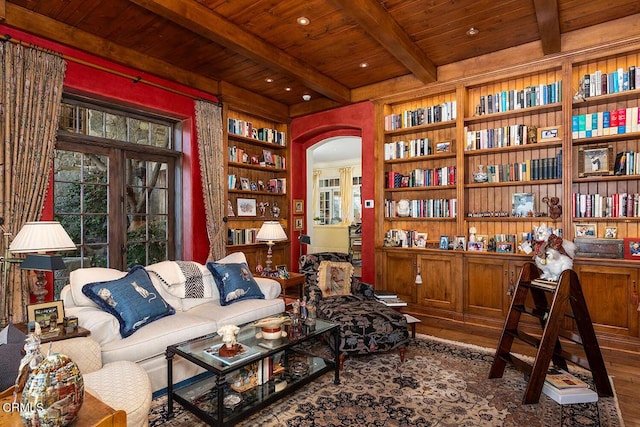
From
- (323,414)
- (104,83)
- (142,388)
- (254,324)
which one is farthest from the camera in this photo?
(104,83)

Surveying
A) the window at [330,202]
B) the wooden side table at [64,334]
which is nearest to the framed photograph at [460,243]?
the wooden side table at [64,334]

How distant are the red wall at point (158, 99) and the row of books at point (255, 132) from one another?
17.9 inches

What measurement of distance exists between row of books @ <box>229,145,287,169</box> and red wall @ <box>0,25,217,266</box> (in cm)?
64

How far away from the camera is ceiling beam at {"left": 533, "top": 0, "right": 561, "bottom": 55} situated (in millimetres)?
2985

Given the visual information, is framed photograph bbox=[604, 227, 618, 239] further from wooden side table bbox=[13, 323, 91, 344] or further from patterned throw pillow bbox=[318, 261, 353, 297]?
wooden side table bbox=[13, 323, 91, 344]

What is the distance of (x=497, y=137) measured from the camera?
427 centimetres

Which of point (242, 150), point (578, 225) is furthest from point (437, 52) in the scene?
point (242, 150)

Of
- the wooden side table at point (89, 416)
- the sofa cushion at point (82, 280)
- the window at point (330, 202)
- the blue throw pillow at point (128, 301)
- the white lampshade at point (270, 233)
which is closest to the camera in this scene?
the wooden side table at point (89, 416)

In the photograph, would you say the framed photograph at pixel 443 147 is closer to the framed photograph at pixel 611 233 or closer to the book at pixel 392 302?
the framed photograph at pixel 611 233

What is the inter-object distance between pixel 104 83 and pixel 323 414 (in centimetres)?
378

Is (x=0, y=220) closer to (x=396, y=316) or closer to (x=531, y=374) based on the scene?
(x=396, y=316)

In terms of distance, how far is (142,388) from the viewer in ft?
6.17

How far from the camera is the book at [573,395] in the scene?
2.50 m

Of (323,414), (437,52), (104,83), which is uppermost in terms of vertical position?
(437,52)
